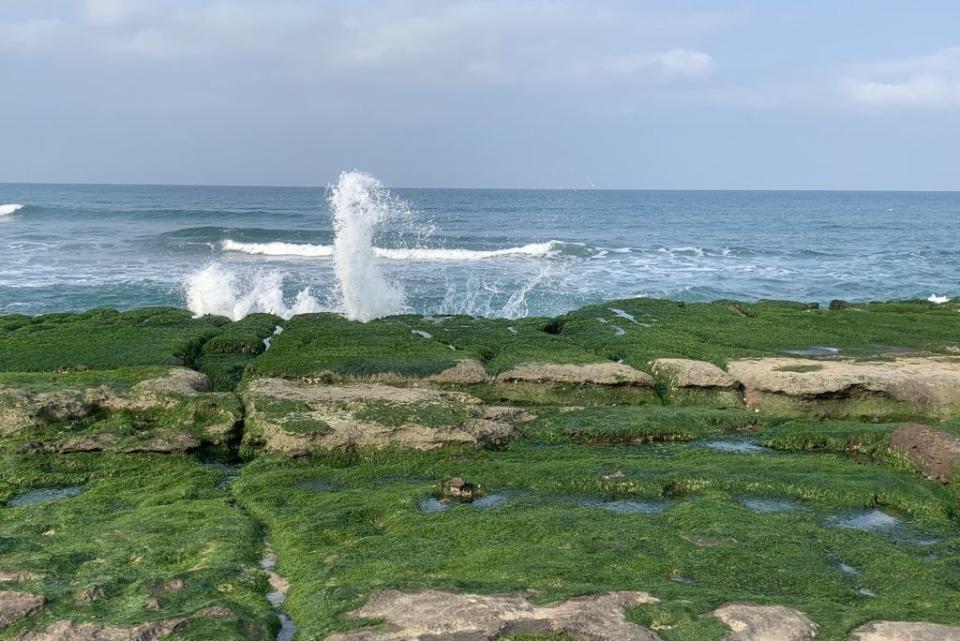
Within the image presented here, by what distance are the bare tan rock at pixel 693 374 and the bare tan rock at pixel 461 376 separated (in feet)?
15.3

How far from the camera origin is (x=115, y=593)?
970 centimetres

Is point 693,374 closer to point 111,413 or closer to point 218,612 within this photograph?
point 111,413

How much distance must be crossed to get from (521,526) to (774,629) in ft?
14.4

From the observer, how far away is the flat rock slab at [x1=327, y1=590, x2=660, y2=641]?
27.8ft

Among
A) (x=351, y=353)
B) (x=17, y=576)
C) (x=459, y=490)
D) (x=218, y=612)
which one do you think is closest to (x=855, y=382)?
(x=459, y=490)

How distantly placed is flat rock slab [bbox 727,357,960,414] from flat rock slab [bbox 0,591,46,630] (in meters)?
15.9

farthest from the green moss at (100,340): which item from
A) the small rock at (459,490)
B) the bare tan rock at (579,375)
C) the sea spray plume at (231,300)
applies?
the small rock at (459,490)

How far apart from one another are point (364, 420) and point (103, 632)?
7851 millimetres

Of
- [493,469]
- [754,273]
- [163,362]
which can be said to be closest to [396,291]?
[163,362]

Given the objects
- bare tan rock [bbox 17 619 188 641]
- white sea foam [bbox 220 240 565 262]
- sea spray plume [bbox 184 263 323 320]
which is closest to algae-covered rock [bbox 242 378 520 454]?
bare tan rock [bbox 17 619 188 641]

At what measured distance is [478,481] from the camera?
1434 cm

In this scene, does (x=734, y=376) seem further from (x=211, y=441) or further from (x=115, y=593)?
(x=115, y=593)

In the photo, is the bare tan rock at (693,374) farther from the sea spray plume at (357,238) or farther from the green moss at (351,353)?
the sea spray plume at (357,238)

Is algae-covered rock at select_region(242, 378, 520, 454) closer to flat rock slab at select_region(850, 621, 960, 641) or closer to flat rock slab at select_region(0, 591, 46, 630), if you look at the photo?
flat rock slab at select_region(0, 591, 46, 630)
